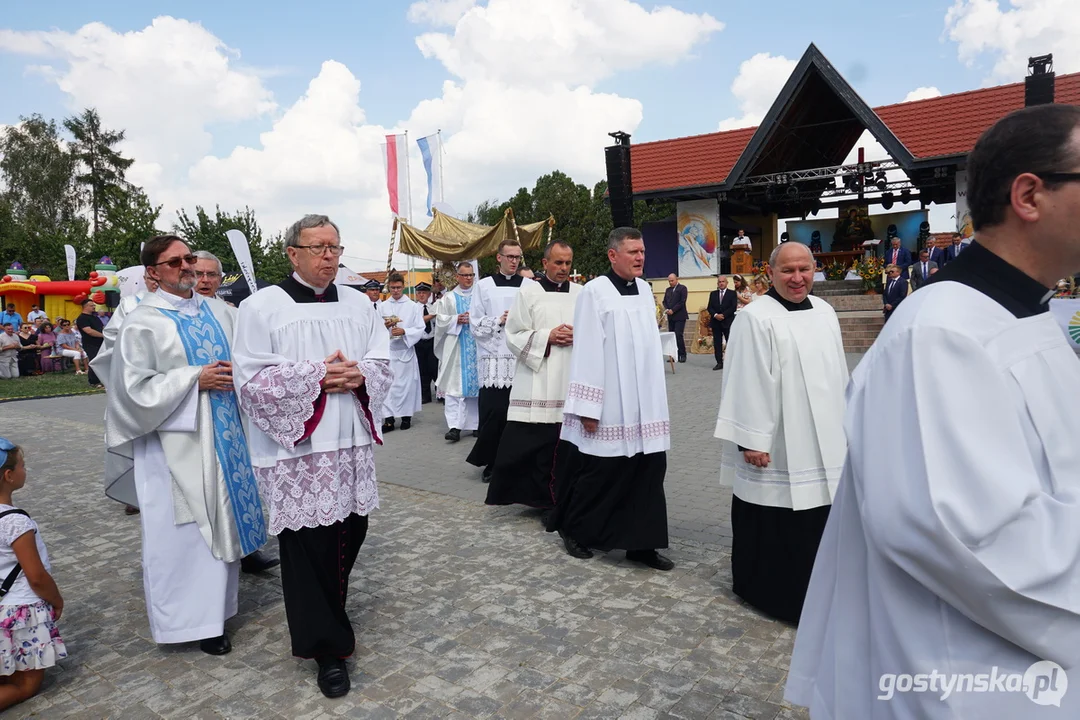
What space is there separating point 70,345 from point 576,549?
23.5m

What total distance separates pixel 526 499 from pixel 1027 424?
4.59m

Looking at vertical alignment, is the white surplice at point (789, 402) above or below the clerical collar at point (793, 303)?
below

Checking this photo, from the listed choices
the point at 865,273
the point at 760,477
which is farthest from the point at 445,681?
the point at 865,273

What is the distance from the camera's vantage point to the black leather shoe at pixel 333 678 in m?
3.15

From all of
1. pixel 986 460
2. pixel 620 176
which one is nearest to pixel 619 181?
pixel 620 176

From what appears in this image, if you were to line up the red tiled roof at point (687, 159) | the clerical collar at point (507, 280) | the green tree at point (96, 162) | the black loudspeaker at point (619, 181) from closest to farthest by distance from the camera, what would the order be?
the clerical collar at point (507, 280) → the black loudspeaker at point (619, 181) → the red tiled roof at point (687, 159) → the green tree at point (96, 162)

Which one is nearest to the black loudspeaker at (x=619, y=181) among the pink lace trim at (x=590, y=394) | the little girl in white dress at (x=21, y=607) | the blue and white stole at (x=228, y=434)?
the pink lace trim at (x=590, y=394)

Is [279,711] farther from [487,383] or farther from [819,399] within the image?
[487,383]

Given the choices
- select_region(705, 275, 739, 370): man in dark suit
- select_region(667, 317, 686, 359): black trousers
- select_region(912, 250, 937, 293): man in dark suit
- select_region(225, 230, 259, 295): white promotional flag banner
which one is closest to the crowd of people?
select_region(225, 230, 259, 295): white promotional flag banner

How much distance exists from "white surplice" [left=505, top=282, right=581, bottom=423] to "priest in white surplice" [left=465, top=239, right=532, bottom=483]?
916mm

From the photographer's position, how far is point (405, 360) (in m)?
10.5

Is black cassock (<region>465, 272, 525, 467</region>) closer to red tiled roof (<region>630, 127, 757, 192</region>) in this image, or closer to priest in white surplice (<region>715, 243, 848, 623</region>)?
priest in white surplice (<region>715, 243, 848, 623</region>)

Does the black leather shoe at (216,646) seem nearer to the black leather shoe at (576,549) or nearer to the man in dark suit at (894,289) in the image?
the black leather shoe at (576,549)

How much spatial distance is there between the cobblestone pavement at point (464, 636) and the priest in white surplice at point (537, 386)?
0.97ft
